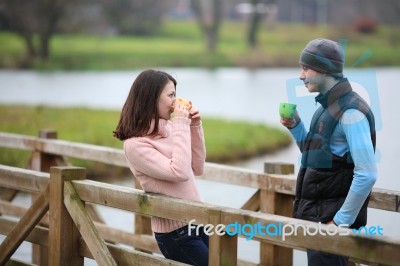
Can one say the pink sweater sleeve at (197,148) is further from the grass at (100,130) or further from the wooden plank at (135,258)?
the grass at (100,130)

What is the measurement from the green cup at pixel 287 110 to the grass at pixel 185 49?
48.8m

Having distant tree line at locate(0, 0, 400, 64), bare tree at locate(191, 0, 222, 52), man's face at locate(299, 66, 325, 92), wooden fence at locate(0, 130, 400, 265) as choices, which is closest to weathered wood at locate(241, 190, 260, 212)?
wooden fence at locate(0, 130, 400, 265)

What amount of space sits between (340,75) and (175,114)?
88 cm

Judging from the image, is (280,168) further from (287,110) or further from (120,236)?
(120,236)

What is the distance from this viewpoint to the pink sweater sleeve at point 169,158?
505cm

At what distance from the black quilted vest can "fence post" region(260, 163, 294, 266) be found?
1.62 metres

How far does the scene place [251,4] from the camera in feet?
275

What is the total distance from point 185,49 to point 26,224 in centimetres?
6764

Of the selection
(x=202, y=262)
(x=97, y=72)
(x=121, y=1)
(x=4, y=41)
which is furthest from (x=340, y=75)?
(x=121, y=1)

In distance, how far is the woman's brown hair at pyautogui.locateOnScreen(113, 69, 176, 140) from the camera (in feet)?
17.0

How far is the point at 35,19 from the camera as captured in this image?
199 ft

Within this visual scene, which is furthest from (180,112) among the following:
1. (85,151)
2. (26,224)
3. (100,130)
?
(100,130)

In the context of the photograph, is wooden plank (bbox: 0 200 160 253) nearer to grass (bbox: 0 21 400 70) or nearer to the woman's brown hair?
the woman's brown hair

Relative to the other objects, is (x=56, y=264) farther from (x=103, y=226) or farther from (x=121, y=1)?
(x=121, y=1)
